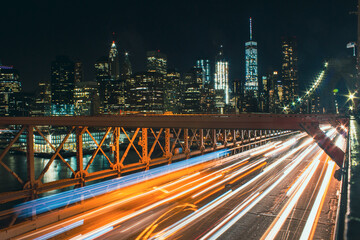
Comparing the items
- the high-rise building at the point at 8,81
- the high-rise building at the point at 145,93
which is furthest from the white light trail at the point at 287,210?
the high-rise building at the point at 8,81

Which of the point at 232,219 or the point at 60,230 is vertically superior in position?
the point at 232,219

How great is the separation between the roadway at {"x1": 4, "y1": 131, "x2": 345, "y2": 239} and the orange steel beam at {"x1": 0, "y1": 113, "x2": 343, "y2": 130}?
4.55 meters

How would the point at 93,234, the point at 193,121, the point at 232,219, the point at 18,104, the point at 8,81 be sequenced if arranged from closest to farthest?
the point at 93,234
the point at 232,219
the point at 193,121
the point at 18,104
the point at 8,81

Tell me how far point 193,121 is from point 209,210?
494 cm

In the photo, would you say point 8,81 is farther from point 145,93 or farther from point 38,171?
point 38,171

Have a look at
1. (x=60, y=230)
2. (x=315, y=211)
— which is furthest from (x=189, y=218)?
(x=315, y=211)

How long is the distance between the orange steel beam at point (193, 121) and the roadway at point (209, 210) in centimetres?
455

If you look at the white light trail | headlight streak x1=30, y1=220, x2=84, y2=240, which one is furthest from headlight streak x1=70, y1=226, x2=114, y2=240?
the white light trail

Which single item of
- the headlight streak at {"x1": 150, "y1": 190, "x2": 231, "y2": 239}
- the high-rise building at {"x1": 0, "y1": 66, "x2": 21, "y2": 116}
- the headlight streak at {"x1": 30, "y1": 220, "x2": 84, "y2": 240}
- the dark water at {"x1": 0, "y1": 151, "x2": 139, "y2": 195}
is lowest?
the dark water at {"x1": 0, "y1": 151, "x2": 139, "y2": 195}

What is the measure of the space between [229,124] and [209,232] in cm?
567

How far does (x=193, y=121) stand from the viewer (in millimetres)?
15219

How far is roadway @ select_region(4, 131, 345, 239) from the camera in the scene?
1175 cm

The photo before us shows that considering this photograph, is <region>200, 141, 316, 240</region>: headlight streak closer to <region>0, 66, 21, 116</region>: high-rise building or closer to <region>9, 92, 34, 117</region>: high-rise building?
<region>9, 92, 34, 117</region>: high-rise building

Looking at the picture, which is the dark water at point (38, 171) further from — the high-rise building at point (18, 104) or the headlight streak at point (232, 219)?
the high-rise building at point (18, 104)
